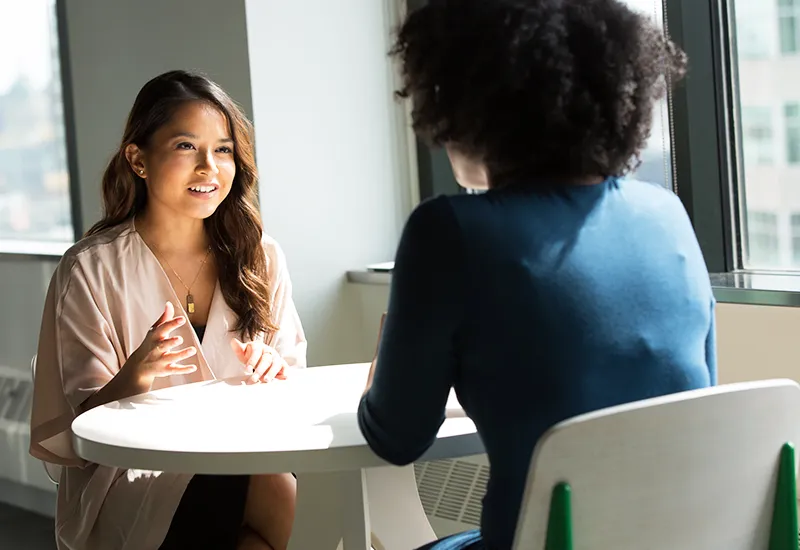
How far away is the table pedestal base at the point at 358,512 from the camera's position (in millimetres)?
1627

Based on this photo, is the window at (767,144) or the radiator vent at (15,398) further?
the radiator vent at (15,398)

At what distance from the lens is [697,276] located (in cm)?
131

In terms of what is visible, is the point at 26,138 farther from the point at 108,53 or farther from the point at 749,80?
the point at 749,80

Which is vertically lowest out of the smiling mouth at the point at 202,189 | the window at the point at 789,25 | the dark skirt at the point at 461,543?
the dark skirt at the point at 461,543

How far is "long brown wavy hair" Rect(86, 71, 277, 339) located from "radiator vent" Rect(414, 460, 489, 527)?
2.84ft

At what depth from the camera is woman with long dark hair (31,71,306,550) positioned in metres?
2.02

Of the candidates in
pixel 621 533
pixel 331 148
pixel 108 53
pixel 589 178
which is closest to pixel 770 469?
pixel 621 533

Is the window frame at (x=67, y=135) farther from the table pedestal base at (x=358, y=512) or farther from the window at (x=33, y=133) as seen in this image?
the table pedestal base at (x=358, y=512)

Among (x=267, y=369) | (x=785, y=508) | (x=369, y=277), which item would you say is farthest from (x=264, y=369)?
(x=369, y=277)

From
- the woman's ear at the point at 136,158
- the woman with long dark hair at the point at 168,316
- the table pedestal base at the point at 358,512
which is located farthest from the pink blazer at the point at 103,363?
the table pedestal base at the point at 358,512

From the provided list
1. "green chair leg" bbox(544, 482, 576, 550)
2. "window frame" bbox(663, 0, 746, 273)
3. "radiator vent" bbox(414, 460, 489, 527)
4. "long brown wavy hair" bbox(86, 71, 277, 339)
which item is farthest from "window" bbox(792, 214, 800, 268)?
"green chair leg" bbox(544, 482, 576, 550)

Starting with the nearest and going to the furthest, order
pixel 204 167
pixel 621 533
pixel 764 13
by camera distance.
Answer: pixel 621 533
pixel 204 167
pixel 764 13

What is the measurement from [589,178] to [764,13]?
1.54 metres

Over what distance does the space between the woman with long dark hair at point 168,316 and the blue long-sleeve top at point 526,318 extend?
763 millimetres
